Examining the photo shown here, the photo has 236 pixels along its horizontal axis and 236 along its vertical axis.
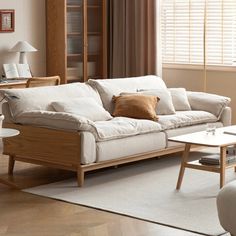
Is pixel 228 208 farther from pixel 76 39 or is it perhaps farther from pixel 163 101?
pixel 76 39

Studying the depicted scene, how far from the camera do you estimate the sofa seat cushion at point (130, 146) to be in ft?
19.0

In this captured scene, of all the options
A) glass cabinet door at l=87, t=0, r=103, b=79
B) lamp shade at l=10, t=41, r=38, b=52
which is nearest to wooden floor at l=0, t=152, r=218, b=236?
lamp shade at l=10, t=41, r=38, b=52

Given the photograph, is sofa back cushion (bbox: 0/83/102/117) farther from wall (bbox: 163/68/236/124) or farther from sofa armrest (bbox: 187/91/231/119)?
wall (bbox: 163/68/236/124)

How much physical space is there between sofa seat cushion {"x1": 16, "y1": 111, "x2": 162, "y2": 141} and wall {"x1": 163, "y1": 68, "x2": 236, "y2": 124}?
217 cm

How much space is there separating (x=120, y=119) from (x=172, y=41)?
2.79m

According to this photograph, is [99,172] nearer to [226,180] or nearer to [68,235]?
[226,180]

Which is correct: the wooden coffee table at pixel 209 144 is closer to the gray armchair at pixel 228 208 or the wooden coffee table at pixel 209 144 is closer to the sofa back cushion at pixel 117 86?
the sofa back cushion at pixel 117 86

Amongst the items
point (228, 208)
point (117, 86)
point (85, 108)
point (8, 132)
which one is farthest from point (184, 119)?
point (228, 208)

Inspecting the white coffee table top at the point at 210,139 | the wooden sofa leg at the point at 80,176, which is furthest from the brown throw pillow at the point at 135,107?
the wooden sofa leg at the point at 80,176

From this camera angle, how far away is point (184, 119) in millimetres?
6652

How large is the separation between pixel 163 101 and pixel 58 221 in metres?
2.54

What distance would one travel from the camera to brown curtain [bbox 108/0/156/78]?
863 centimetres

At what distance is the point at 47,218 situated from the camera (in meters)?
4.79

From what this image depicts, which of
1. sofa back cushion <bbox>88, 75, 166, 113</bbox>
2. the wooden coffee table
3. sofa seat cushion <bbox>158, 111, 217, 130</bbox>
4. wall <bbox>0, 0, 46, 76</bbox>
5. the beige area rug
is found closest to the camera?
the beige area rug
